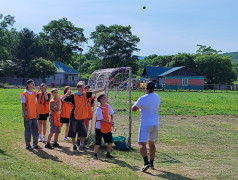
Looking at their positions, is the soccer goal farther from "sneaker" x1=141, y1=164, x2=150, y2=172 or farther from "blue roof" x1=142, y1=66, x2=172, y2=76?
"blue roof" x1=142, y1=66, x2=172, y2=76

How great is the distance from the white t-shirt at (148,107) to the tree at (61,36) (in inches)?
3042

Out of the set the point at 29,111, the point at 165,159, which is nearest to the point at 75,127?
the point at 29,111

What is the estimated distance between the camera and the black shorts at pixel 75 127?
8.75 meters

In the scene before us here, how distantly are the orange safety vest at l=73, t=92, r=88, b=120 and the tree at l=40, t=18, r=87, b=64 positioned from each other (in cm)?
7526

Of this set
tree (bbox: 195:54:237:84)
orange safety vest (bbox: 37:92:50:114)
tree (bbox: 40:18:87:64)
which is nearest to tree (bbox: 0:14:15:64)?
tree (bbox: 40:18:87:64)

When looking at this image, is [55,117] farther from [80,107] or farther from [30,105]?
[80,107]

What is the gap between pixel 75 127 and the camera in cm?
880

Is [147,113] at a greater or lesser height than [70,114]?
greater

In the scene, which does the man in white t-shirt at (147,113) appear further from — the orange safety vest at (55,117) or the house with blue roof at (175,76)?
the house with blue roof at (175,76)

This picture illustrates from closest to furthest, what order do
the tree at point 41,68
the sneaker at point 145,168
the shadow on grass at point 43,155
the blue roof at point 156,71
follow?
the sneaker at point 145,168, the shadow on grass at point 43,155, the tree at point 41,68, the blue roof at point 156,71

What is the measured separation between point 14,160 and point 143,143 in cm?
285

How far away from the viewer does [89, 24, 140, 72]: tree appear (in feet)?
240

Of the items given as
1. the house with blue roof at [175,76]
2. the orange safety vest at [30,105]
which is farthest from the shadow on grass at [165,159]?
the house with blue roof at [175,76]

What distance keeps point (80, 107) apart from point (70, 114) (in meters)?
0.40
